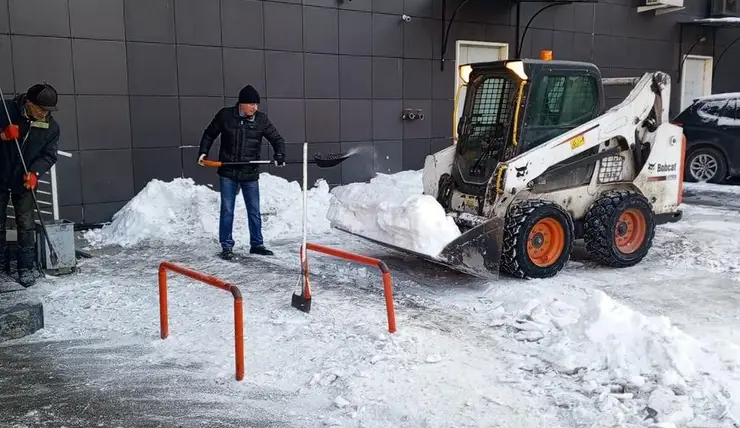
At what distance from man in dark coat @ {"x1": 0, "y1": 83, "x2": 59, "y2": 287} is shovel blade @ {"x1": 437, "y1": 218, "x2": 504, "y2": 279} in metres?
3.81

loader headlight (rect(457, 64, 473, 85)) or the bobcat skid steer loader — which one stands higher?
loader headlight (rect(457, 64, 473, 85))

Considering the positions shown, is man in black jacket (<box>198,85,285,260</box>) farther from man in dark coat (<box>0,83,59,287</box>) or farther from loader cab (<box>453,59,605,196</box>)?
loader cab (<box>453,59,605,196</box>)

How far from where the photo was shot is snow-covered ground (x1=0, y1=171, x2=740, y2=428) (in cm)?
386

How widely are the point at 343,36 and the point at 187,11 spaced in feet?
9.12

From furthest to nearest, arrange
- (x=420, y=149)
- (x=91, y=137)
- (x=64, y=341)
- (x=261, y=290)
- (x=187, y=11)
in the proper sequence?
1. (x=420, y=149)
2. (x=187, y=11)
3. (x=91, y=137)
4. (x=261, y=290)
5. (x=64, y=341)

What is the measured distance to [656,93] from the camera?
23.7ft

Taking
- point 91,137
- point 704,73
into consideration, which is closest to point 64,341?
point 91,137

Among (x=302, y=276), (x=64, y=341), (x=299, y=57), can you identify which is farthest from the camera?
(x=299, y=57)

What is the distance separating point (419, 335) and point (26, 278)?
12.7ft

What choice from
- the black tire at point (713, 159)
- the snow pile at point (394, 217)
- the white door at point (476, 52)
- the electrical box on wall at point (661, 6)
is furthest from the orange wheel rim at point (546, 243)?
the electrical box on wall at point (661, 6)

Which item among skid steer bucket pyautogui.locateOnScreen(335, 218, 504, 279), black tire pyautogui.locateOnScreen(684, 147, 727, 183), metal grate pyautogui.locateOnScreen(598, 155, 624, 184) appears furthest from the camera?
black tire pyautogui.locateOnScreen(684, 147, 727, 183)

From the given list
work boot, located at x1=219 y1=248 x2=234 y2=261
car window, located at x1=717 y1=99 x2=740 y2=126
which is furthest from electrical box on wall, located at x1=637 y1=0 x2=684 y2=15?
work boot, located at x1=219 y1=248 x2=234 y2=261

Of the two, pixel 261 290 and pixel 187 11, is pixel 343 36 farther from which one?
pixel 261 290

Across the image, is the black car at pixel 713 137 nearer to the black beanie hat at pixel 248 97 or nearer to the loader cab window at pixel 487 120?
the loader cab window at pixel 487 120
